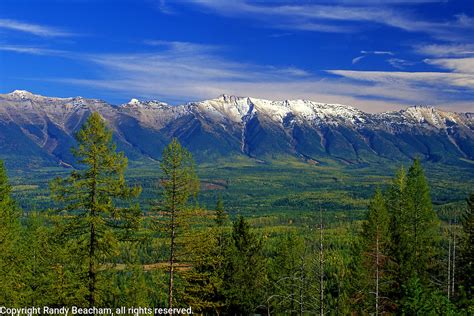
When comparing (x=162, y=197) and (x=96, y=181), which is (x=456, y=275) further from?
(x=96, y=181)

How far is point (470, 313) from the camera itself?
28.1 m

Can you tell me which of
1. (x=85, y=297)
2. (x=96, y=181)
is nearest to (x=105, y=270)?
(x=85, y=297)

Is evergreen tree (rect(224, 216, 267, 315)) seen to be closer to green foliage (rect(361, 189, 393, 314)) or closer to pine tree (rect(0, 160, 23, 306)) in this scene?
green foliage (rect(361, 189, 393, 314))

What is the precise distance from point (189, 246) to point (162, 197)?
404 centimetres

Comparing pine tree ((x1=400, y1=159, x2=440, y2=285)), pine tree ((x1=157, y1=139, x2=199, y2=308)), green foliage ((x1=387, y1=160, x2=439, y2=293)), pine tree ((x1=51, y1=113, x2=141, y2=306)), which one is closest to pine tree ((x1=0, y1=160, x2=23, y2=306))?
pine tree ((x1=51, y1=113, x2=141, y2=306))

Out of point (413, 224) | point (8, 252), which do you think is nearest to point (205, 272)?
point (8, 252)

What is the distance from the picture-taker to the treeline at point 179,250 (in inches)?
1190

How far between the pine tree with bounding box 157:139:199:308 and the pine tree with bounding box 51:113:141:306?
3.57 meters

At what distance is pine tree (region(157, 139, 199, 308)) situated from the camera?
3438 cm

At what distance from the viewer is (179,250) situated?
35094mm

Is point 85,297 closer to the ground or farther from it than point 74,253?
closer to the ground

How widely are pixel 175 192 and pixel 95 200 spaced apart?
20.1 feet

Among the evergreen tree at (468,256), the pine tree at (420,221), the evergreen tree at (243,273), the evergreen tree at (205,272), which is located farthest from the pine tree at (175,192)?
the pine tree at (420,221)

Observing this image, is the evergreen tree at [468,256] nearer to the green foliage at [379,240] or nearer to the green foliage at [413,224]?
the green foliage at [413,224]
